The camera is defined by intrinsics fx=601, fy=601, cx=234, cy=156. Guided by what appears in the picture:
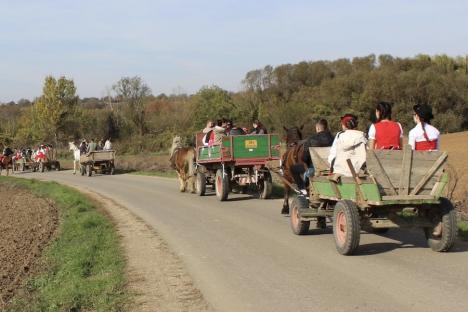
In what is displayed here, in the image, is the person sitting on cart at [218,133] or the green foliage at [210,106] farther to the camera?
the green foliage at [210,106]

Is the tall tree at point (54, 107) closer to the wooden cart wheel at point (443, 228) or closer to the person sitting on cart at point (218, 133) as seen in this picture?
the person sitting on cart at point (218, 133)

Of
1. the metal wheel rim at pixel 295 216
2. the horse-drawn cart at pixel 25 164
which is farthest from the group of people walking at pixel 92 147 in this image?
the metal wheel rim at pixel 295 216

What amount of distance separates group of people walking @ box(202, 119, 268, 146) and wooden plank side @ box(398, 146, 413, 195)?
27.0 ft

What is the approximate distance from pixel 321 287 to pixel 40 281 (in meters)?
4.30

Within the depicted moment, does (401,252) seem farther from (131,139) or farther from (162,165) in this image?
(131,139)

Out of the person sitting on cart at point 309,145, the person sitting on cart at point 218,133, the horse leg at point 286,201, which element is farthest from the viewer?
the person sitting on cart at point 218,133

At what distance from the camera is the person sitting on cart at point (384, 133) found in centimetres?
877

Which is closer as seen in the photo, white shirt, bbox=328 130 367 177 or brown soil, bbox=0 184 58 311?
white shirt, bbox=328 130 367 177

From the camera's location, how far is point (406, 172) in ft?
26.1

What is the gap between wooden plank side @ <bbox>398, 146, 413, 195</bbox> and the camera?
313 inches

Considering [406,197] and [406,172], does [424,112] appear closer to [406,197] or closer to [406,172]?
[406,172]

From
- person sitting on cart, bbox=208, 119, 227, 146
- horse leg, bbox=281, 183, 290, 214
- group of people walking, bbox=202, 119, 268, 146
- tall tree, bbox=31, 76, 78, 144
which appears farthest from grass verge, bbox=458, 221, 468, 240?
tall tree, bbox=31, 76, 78, 144

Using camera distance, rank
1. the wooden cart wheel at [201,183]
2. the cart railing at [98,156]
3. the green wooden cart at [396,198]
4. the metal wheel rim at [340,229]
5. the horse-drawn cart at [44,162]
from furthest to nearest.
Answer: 1. the horse-drawn cart at [44,162]
2. the cart railing at [98,156]
3. the wooden cart wheel at [201,183]
4. the metal wheel rim at [340,229]
5. the green wooden cart at [396,198]

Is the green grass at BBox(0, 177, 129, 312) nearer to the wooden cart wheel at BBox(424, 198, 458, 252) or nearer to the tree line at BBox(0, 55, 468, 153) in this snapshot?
the wooden cart wheel at BBox(424, 198, 458, 252)
